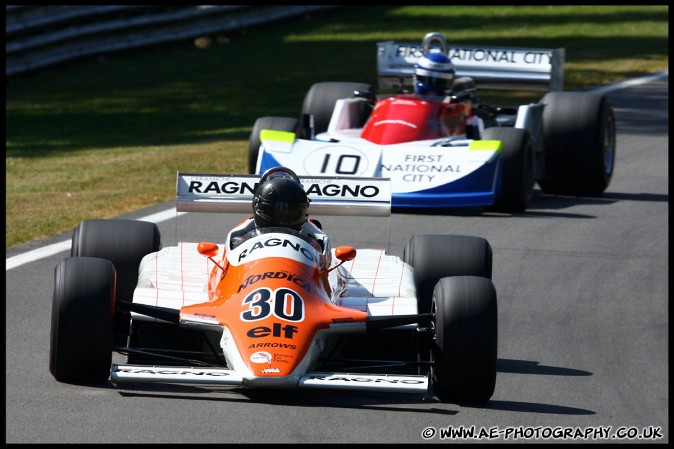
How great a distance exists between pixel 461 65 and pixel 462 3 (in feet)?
62.6

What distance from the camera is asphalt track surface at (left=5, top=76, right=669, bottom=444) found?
6656 millimetres

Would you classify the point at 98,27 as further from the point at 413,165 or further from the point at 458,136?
the point at 413,165

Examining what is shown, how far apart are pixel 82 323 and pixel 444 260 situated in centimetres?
244

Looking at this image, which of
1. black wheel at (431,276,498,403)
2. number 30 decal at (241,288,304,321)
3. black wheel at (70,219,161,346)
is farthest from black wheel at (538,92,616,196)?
number 30 decal at (241,288,304,321)

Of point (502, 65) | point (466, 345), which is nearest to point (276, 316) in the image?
point (466, 345)

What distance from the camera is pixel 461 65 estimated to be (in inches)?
649

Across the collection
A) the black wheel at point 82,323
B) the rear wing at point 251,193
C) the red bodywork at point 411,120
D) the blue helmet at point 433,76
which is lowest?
the black wheel at point 82,323

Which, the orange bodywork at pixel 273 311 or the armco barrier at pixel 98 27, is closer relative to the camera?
the orange bodywork at pixel 273 311

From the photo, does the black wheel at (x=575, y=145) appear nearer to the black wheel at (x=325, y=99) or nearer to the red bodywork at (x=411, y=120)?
the red bodywork at (x=411, y=120)

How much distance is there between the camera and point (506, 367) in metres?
8.26

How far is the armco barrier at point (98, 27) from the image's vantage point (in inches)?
909

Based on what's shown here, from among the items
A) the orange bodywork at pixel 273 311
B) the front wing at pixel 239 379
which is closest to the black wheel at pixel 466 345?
the front wing at pixel 239 379

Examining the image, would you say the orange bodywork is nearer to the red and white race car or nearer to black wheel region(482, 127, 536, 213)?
the red and white race car

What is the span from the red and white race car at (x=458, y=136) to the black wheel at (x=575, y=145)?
0.03 feet
